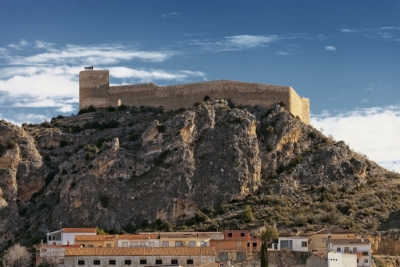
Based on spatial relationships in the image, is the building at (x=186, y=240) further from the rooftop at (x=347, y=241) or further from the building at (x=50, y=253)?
the rooftop at (x=347, y=241)

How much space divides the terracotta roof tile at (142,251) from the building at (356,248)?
9027 mm

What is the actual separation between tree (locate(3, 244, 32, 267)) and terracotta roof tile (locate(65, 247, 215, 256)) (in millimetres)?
4760

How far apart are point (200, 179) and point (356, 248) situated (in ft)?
53.0

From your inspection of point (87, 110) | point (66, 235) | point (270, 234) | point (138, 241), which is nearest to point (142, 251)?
point (138, 241)

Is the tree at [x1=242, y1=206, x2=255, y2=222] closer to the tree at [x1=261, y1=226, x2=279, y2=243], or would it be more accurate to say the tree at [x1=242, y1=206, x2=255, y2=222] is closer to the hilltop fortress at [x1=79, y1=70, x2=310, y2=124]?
the tree at [x1=261, y1=226, x2=279, y2=243]

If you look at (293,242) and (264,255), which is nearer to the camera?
(264,255)

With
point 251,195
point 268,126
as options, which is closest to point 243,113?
point 268,126

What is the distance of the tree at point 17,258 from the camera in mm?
77375

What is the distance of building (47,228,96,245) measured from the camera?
80.6 meters

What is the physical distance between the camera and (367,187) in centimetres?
8981

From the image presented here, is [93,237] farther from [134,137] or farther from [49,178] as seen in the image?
[134,137]

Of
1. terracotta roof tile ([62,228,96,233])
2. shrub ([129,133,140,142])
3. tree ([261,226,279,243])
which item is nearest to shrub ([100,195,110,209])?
terracotta roof tile ([62,228,96,233])

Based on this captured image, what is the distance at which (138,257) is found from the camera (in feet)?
241

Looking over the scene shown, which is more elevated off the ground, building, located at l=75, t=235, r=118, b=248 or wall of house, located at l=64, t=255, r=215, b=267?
building, located at l=75, t=235, r=118, b=248
